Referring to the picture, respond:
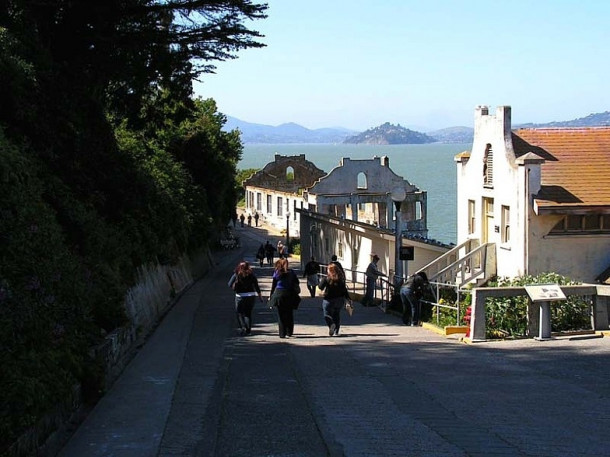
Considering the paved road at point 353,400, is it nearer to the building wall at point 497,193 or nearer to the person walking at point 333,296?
the person walking at point 333,296

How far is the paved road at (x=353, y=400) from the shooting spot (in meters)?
7.86

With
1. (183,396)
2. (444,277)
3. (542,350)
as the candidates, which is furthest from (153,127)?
(183,396)

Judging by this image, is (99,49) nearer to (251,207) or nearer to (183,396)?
(183,396)

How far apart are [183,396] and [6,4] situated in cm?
949

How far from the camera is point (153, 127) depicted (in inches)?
1014

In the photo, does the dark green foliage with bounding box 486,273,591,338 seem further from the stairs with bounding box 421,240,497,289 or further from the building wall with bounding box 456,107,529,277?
the stairs with bounding box 421,240,497,289

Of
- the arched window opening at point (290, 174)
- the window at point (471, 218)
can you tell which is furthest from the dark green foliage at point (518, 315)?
the arched window opening at point (290, 174)

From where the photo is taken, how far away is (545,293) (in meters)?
15.4

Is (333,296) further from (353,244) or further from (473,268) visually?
(353,244)

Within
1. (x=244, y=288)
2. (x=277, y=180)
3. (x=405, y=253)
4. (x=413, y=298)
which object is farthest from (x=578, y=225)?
(x=277, y=180)

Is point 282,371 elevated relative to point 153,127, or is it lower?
lower

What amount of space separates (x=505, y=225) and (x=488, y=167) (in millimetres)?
2147

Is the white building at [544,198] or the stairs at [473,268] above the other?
the white building at [544,198]

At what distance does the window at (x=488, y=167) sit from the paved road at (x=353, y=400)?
11926mm
